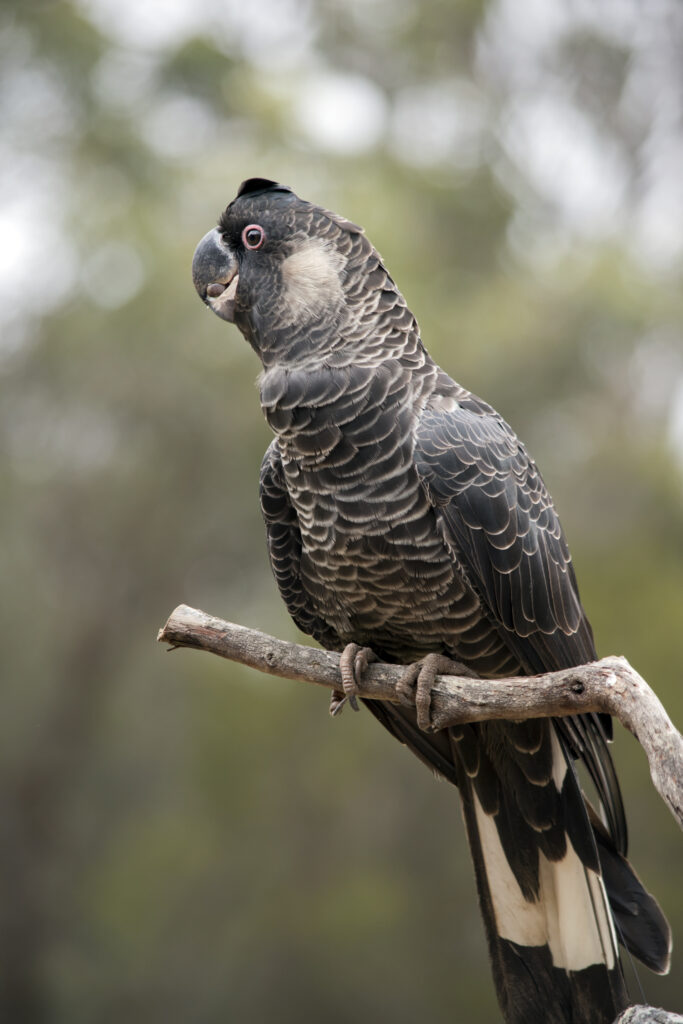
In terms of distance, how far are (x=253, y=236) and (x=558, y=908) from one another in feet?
4.99

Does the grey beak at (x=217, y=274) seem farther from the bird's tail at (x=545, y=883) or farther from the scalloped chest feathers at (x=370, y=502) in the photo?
the bird's tail at (x=545, y=883)

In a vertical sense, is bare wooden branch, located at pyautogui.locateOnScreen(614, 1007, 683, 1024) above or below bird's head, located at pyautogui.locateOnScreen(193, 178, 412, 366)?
below

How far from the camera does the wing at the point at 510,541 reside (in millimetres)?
1717

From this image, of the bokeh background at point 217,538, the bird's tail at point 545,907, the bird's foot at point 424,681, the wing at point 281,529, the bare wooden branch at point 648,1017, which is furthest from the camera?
the bokeh background at point 217,538

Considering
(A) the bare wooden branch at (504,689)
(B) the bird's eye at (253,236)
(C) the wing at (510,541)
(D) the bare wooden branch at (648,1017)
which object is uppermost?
(B) the bird's eye at (253,236)

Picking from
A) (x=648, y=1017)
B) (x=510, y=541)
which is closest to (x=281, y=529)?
(x=510, y=541)

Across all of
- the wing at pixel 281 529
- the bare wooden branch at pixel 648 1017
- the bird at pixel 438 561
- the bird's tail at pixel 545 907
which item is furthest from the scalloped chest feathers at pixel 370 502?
the bare wooden branch at pixel 648 1017

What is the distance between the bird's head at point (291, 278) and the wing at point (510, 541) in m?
0.25

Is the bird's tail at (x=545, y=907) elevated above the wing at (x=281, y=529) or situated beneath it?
situated beneath

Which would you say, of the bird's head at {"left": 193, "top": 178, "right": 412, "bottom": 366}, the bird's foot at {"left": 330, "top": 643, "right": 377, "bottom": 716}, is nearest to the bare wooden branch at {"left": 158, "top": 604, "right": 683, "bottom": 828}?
the bird's foot at {"left": 330, "top": 643, "right": 377, "bottom": 716}

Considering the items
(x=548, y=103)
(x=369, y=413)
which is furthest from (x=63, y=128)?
(x=369, y=413)

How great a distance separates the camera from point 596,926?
185 centimetres

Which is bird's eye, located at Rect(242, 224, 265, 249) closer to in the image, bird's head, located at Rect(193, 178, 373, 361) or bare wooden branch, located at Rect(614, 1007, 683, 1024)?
bird's head, located at Rect(193, 178, 373, 361)

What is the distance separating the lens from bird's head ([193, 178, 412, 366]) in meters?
1.85
